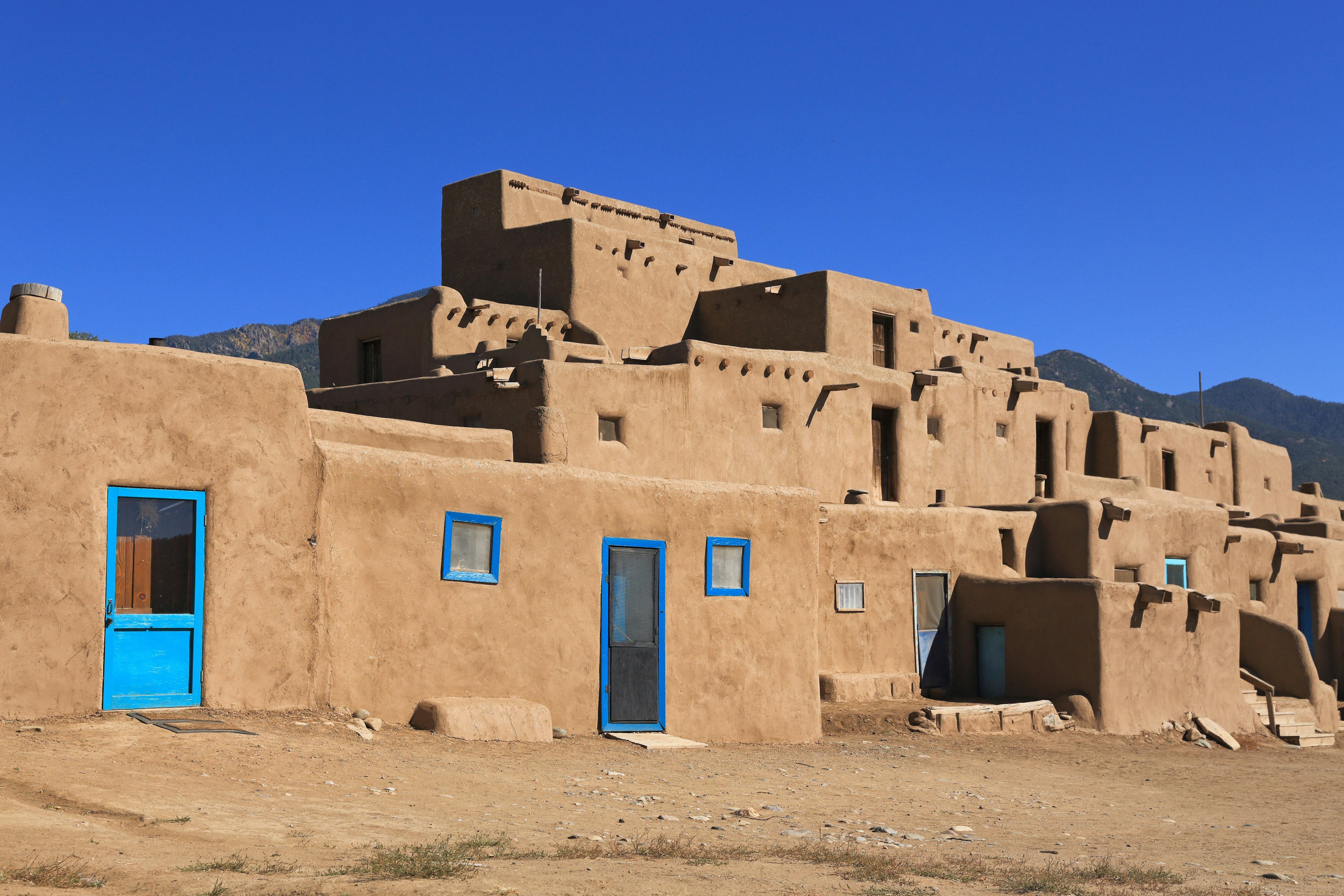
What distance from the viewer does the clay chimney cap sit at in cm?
985

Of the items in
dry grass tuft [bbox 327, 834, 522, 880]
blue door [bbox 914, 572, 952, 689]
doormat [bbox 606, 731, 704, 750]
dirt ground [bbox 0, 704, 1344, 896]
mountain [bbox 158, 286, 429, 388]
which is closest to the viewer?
dry grass tuft [bbox 327, 834, 522, 880]

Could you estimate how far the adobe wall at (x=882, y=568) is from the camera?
674 inches

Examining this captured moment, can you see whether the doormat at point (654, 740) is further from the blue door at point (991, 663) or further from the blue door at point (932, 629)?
the blue door at point (991, 663)

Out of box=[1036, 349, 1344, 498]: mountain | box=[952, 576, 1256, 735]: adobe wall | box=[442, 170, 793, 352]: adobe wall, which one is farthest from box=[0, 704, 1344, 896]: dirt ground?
box=[1036, 349, 1344, 498]: mountain

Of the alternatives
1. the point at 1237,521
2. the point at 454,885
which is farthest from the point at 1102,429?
the point at 454,885

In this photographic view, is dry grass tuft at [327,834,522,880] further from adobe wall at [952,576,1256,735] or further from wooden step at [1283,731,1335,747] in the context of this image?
wooden step at [1283,731,1335,747]

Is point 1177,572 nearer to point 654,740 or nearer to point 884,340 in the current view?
point 884,340

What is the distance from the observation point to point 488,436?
550 inches

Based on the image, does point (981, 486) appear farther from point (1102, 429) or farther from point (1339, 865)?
point (1339, 865)

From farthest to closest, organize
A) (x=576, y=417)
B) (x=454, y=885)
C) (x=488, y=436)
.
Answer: (x=576, y=417) < (x=488, y=436) < (x=454, y=885)

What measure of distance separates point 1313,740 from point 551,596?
1358cm

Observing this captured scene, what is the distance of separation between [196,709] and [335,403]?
1153cm

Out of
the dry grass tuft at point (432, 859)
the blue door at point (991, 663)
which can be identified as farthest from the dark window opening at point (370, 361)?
the dry grass tuft at point (432, 859)

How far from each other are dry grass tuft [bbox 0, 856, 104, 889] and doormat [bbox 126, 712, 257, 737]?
10.3 ft
